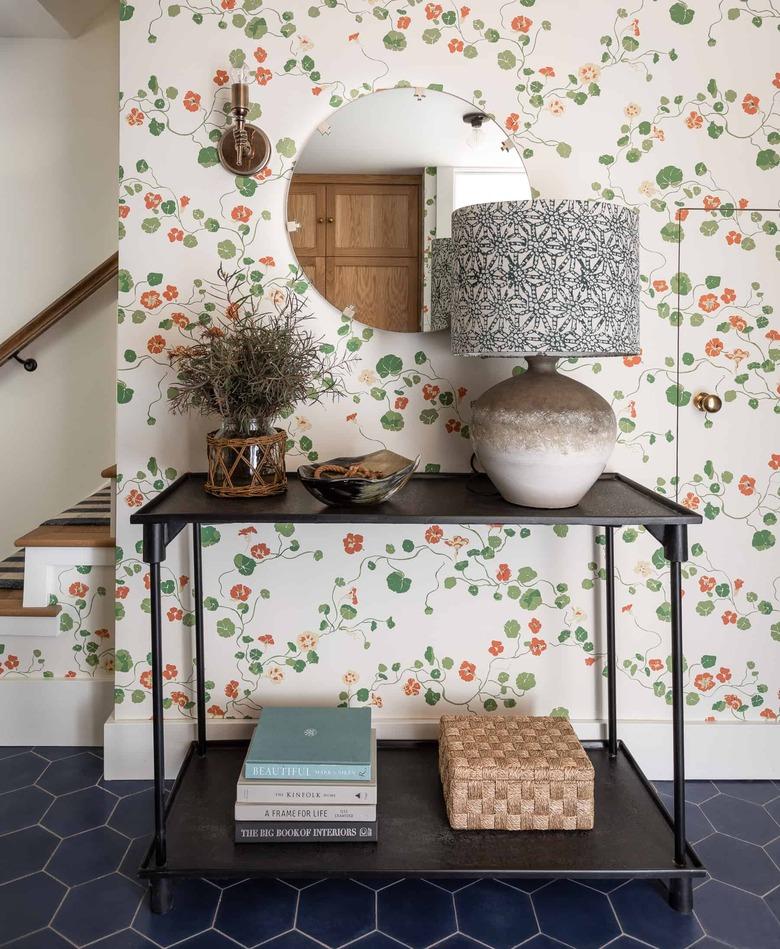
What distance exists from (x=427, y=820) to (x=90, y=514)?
147 cm

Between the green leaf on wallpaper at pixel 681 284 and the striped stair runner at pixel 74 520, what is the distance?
5.80ft

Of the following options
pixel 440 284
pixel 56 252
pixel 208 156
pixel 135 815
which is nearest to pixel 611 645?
pixel 440 284

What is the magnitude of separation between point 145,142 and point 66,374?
1.19 m

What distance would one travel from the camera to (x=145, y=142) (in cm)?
192

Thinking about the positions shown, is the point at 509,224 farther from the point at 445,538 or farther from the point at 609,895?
the point at 609,895

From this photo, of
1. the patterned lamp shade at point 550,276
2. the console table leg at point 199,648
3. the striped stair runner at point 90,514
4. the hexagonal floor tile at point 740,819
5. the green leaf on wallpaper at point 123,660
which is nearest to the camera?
the patterned lamp shade at point 550,276

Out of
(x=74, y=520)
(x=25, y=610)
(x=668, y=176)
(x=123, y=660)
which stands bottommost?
(x=123, y=660)

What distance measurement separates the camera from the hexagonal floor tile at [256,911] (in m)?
1.51

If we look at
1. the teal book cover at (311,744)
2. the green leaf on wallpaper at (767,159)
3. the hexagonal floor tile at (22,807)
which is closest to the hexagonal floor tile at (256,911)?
the teal book cover at (311,744)

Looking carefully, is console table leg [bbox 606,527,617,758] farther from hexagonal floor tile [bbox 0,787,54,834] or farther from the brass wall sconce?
hexagonal floor tile [bbox 0,787,54,834]

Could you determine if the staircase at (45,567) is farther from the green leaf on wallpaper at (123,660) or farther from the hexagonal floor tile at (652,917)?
the hexagonal floor tile at (652,917)

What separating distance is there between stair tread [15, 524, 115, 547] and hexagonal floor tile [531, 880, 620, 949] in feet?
4.66

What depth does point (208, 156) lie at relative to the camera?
1.92 metres

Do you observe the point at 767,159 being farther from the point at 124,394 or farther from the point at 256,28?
A: the point at 124,394
